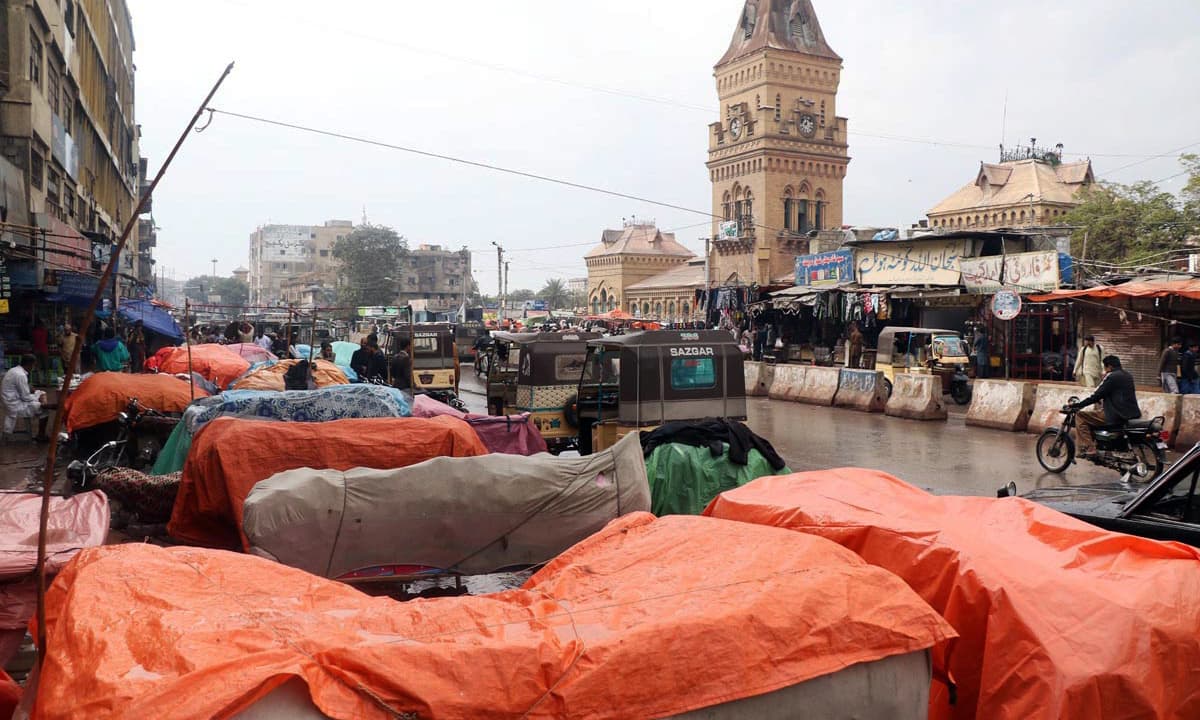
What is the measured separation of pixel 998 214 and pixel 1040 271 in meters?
38.9

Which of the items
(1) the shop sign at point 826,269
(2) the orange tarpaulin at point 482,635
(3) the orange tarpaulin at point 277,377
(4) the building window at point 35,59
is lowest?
(2) the orange tarpaulin at point 482,635

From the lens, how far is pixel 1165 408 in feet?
47.0

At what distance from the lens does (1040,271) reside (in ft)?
80.6

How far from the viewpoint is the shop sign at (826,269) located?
3391 cm

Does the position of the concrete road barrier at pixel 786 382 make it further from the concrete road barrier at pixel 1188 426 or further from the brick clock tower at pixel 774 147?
the brick clock tower at pixel 774 147

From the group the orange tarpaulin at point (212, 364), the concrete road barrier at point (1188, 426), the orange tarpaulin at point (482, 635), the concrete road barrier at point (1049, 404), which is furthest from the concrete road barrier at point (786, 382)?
the orange tarpaulin at point (482, 635)

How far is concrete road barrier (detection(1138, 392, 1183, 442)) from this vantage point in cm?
1416

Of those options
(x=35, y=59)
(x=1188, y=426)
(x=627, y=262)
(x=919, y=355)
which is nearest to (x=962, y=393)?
(x=919, y=355)

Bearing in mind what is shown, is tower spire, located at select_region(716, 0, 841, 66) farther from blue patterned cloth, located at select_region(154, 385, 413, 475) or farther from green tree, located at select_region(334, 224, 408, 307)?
blue patterned cloth, located at select_region(154, 385, 413, 475)

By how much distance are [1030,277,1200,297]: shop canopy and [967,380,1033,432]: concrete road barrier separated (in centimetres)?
403

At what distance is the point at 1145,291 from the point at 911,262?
1225 cm

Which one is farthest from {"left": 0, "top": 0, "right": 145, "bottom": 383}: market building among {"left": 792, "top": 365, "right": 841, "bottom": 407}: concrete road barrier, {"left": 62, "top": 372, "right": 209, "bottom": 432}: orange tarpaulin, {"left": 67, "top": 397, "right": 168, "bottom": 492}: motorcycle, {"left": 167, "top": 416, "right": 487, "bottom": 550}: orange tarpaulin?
{"left": 792, "top": 365, "right": 841, "bottom": 407}: concrete road barrier

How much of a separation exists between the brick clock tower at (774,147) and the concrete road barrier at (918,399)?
38823 millimetres

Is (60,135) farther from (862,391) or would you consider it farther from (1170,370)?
(1170,370)
